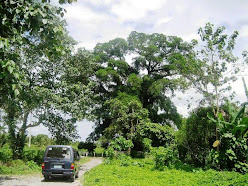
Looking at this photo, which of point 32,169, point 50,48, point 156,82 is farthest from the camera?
point 156,82

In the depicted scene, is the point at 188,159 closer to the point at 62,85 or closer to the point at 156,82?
the point at 62,85

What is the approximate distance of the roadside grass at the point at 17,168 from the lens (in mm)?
14684

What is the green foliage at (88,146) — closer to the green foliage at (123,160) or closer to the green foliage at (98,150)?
the green foliage at (98,150)

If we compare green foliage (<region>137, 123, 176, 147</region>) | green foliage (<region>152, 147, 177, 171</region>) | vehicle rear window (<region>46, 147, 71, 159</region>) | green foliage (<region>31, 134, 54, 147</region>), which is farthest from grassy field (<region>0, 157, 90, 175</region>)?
green foliage (<region>31, 134, 54, 147</region>)

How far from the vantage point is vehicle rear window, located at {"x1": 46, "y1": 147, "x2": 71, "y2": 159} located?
12.4m

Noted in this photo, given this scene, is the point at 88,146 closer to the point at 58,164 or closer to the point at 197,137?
the point at 197,137

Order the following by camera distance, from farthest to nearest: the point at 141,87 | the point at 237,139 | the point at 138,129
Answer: the point at 141,87
the point at 138,129
the point at 237,139

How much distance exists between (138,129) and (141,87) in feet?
30.9

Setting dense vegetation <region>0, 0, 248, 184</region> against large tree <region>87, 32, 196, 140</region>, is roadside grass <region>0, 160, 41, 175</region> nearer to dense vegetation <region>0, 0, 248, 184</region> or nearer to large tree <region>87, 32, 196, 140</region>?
dense vegetation <region>0, 0, 248, 184</region>

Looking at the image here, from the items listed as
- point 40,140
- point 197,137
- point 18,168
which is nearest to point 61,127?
point 18,168

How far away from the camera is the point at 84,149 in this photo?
36.7m

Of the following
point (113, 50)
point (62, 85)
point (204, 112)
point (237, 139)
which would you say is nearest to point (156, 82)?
point (113, 50)

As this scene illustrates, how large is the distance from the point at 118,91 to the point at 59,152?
2064 cm

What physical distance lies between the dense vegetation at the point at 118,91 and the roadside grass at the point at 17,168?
2.25 feet
